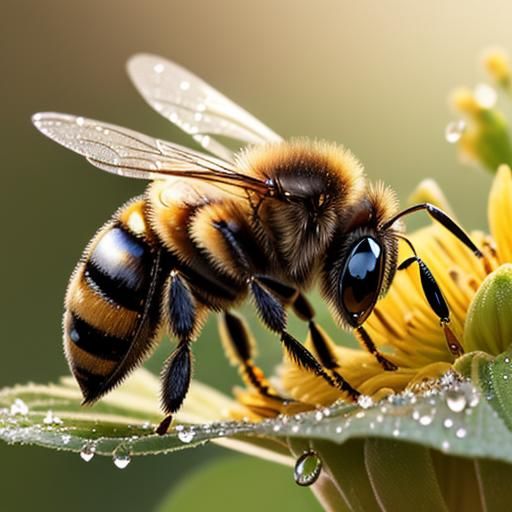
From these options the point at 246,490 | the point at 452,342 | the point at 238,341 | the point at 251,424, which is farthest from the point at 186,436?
the point at 246,490

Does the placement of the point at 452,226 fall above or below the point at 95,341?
above

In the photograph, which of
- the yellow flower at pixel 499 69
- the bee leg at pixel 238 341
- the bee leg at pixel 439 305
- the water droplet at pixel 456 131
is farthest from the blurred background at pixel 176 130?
the bee leg at pixel 439 305

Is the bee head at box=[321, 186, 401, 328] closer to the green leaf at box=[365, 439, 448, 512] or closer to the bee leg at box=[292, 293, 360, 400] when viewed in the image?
the bee leg at box=[292, 293, 360, 400]

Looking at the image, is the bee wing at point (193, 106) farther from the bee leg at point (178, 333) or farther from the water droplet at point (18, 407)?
the water droplet at point (18, 407)

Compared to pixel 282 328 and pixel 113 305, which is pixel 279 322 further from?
pixel 113 305

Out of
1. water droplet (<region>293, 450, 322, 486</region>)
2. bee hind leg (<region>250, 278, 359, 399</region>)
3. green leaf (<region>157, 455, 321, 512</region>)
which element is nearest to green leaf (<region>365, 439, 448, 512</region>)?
water droplet (<region>293, 450, 322, 486</region>)
